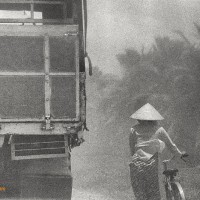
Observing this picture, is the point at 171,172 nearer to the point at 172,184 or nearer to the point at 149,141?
the point at 172,184

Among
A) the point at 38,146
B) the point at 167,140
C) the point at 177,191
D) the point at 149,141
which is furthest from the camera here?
the point at 38,146

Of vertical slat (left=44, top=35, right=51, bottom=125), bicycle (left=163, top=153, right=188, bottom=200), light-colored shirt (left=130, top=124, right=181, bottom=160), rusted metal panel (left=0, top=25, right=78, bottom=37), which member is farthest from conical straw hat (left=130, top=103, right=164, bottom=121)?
rusted metal panel (left=0, top=25, right=78, bottom=37)

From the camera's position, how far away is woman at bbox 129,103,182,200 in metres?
6.29

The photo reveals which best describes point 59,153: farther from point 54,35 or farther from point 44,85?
point 54,35

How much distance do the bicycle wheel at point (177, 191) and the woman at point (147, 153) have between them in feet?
1.34

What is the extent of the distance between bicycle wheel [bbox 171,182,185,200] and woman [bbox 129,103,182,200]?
1.34ft

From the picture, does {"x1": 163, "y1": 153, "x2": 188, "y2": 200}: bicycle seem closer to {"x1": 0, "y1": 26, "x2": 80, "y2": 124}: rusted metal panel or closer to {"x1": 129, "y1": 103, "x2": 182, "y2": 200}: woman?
{"x1": 129, "y1": 103, "x2": 182, "y2": 200}: woman

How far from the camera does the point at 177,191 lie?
5855mm

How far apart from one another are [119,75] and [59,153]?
1966 centimetres

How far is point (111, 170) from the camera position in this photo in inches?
877

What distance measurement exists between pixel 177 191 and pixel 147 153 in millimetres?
742

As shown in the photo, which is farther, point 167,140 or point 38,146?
point 38,146

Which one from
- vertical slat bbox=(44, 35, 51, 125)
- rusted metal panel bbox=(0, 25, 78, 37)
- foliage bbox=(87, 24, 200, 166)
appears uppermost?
rusted metal panel bbox=(0, 25, 78, 37)

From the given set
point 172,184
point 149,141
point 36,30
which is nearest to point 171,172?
point 172,184
